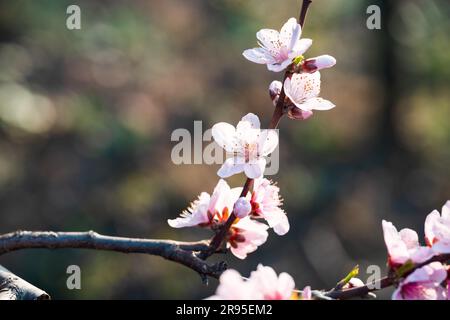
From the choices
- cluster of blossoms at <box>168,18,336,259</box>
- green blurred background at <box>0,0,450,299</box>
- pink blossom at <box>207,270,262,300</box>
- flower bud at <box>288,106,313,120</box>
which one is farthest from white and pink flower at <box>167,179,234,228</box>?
green blurred background at <box>0,0,450,299</box>

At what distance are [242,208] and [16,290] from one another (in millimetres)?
350

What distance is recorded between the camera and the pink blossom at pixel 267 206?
→ 948 mm

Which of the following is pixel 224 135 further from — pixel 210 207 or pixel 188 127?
pixel 188 127

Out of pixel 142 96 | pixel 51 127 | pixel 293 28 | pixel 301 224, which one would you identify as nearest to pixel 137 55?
pixel 142 96

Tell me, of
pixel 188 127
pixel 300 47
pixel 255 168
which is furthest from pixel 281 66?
pixel 188 127

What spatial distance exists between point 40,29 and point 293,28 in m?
3.97

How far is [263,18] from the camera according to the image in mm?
5164

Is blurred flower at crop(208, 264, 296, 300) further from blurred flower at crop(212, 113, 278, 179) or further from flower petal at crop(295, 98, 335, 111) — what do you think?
flower petal at crop(295, 98, 335, 111)

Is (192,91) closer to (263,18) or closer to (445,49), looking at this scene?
(263,18)

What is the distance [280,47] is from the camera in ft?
3.17

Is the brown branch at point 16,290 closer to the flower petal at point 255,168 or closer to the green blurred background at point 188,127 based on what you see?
the flower petal at point 255,168

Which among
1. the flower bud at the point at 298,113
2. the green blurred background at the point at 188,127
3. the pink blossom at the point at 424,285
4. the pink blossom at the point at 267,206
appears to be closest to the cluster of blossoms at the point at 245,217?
the pink blossom at the point at 267,206

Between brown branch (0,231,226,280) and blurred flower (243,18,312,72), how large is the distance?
0.28 m

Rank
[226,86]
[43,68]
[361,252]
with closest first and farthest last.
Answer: [361,252]
[43,68]
[226,86]
